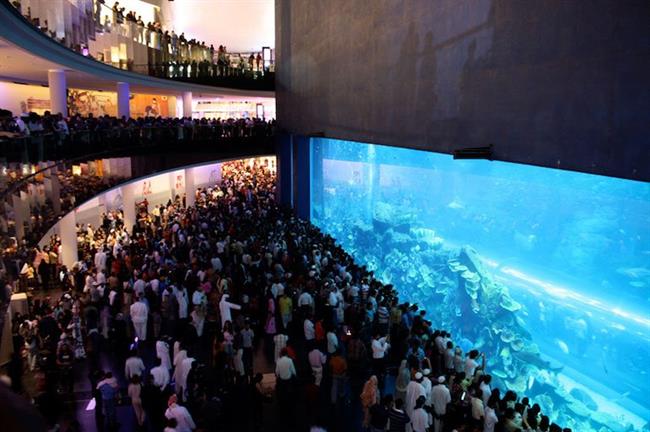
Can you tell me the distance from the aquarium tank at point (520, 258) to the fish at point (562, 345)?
0.06m

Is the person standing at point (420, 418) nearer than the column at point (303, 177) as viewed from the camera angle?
Yes

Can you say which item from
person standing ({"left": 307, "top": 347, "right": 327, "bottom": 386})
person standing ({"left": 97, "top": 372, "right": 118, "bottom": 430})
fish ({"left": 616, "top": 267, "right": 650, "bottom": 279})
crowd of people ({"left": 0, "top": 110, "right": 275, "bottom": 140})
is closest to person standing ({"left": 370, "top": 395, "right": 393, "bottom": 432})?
person standing ({"left": 307, "top": 347, "right": 327, "bottom": 386})

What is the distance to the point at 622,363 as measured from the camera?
17.7m

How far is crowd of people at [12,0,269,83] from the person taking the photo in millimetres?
13095

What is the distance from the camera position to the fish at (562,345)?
18.3 m

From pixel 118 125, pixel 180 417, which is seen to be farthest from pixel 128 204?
pixel 180 417

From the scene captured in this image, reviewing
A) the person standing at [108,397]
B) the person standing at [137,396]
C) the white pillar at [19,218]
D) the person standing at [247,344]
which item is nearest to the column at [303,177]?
the person standing at [247,344]

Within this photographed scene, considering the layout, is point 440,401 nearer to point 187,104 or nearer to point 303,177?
point 303,177

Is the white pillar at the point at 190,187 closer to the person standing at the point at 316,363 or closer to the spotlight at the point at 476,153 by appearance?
the person standing at the point at 316,363

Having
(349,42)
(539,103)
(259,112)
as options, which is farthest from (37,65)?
(259,112)

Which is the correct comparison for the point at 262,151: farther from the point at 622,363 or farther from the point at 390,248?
the point at 622,363

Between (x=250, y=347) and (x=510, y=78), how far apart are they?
635 centimetres

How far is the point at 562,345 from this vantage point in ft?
61.0

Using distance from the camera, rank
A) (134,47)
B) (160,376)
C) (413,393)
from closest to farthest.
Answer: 1. (413,393)
2. (160,376)
3. (134,47)
